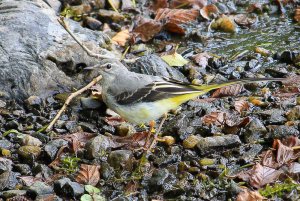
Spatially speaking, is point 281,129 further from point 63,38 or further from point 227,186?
point 63,38

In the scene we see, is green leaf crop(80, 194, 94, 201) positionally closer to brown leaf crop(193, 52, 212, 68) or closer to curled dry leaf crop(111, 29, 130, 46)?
brown leaf crop(193, 52, 212, 68)

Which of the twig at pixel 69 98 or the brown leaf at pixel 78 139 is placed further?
the twig at pixel 69 98

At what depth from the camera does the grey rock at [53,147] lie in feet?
→ 23.0

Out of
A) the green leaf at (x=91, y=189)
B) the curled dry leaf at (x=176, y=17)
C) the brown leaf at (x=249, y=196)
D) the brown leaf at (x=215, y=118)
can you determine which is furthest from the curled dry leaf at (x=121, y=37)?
the brown leaf at (x=249, y=196)

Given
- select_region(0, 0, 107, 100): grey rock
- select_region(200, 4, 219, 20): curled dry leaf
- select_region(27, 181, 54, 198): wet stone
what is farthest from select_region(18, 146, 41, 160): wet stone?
select_region(200, 4, 219, 20): curled dry leaf

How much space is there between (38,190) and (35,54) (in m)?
2.71

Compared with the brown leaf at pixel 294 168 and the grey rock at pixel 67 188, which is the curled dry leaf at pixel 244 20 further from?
the grey rock at pixel 67 188

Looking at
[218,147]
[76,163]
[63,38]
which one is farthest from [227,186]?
[63,38]

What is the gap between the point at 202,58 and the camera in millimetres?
9461

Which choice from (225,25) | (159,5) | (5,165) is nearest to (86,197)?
(5,165)

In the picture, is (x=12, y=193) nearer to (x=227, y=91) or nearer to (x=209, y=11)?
(x=227, y=91)

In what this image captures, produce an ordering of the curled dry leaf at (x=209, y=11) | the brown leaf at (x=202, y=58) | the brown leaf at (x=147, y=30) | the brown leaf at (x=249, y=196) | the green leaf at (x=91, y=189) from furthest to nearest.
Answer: the curled dry leaf at (x=209, y=11) < the brown leaf at (x=147, y=30) < the brown leaf at (x=202, y=58) < the green leaf at (x=91, y=189) < the brown leaf at (x=249, y=196)

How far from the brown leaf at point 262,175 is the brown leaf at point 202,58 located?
296 centimetres

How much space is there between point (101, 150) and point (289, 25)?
4.99m
